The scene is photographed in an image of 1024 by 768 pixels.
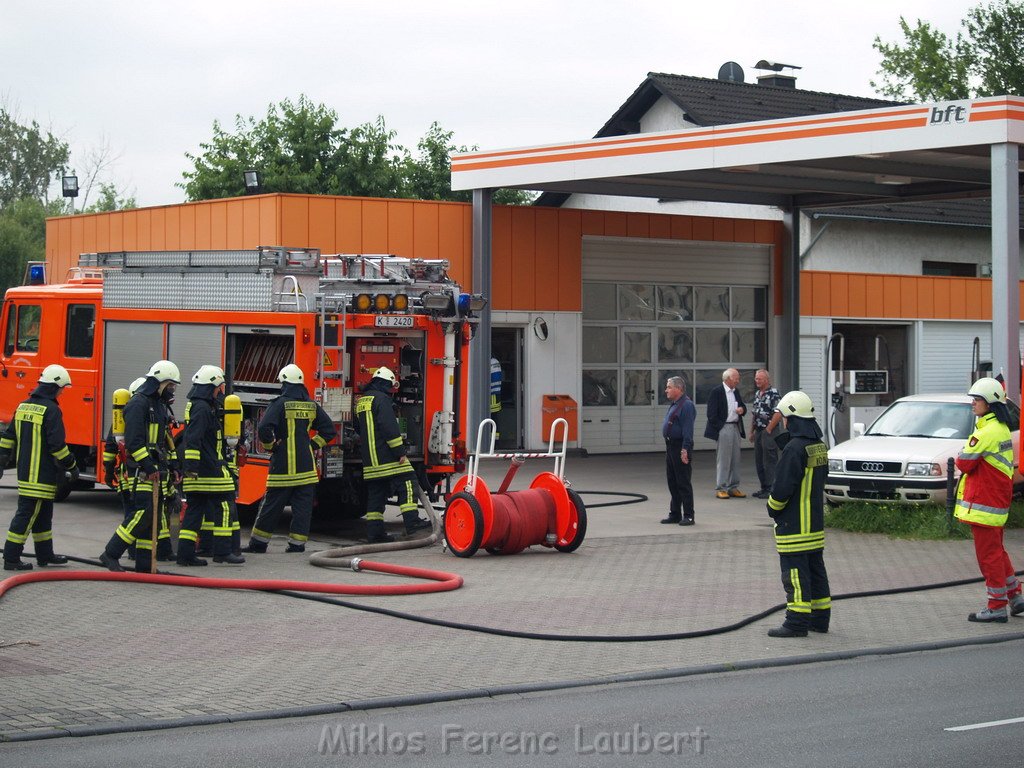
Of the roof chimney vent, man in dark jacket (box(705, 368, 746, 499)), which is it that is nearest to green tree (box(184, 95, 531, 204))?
the roof chimney vent

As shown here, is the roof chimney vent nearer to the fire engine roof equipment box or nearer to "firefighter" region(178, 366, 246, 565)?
the fire engine roof equipment box

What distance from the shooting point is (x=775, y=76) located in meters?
37.8

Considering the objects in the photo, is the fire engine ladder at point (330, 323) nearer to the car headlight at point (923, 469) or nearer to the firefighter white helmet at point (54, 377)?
the firefighter white helmet at point (54, 377)

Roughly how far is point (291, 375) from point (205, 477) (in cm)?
137

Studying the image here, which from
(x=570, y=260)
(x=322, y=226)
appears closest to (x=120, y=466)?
(x=322, y=226)

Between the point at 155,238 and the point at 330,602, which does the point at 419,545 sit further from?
the point at 155,238

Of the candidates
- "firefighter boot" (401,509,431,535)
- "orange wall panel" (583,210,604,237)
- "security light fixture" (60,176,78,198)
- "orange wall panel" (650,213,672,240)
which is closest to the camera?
"firefighter boot" (401,509,431,535)

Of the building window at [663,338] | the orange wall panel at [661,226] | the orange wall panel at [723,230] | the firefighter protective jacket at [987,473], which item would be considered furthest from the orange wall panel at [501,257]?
the firefighter protective jacket at [987,473]

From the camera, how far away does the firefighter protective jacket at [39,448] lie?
11.8m

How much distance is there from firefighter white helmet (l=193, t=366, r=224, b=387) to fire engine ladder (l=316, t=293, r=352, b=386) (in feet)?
4.74

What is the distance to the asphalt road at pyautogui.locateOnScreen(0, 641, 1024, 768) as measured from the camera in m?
6.41

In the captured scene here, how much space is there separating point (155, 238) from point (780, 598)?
16.5 metres

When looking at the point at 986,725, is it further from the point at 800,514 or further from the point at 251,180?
the point at 251,180

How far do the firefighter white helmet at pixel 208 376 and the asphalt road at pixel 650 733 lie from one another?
5532 mm
